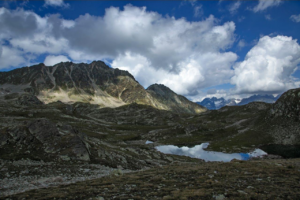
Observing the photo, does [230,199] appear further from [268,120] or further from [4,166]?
[268,120]

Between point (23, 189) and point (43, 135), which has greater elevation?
point (43, 135)

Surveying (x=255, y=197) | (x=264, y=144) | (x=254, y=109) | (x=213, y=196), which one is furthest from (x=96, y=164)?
(x=254, y=109)

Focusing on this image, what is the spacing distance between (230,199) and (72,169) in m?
27.1

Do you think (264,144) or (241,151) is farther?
(264,144)

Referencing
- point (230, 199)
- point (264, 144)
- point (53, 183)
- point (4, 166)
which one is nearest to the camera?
point (230, 199)

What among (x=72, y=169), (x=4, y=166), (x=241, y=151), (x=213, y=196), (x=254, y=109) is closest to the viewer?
(x=213, y=196)

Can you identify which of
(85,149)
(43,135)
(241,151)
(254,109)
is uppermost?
(254,109)

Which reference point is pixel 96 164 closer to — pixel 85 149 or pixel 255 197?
pixel 85 149

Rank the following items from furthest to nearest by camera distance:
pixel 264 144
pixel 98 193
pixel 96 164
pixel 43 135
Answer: pixel 264 144 < pixel 43 135 < pixel 96 164 < pixel 98 193

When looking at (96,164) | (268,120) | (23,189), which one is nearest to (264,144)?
(268,120)

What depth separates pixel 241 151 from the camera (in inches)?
3260

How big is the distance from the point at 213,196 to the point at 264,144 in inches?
3856

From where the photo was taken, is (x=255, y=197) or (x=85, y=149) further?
(x=85, y=149)

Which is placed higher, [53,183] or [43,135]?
[43,135]
